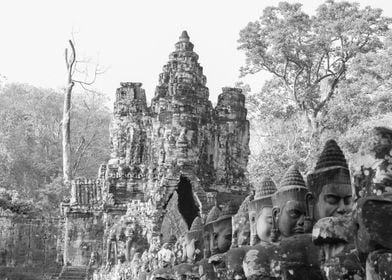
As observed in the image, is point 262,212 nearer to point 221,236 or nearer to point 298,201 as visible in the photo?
point 298,201

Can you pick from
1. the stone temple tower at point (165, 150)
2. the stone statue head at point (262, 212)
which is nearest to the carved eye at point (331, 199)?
the stone statue head at point (262, 212)

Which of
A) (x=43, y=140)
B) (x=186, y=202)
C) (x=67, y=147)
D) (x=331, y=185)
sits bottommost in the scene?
(x=331, y=185)

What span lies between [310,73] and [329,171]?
2349cm

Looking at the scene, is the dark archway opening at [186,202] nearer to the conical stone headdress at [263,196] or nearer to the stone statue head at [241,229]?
the stone statue head at [241,229]

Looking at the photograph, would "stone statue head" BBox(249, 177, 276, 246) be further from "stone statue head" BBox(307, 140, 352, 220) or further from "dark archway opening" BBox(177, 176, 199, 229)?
"dark archway opening" BBox(177, 176, 199, 229)

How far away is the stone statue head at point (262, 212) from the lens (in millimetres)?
6107

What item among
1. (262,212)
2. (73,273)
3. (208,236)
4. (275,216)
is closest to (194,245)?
(208,236)

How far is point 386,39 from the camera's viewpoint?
82.0 feet

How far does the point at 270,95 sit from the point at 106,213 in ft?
28.6

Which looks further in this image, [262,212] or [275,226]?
[262,212]

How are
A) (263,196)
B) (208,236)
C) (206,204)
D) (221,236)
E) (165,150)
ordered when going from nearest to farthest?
(263,196)
(221,236)
(208,236)
(206,204)
(165,150)

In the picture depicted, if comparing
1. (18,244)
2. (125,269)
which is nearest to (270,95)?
(18,244)

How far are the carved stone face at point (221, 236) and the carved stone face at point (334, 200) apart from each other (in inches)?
90.8

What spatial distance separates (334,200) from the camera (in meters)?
5.50
